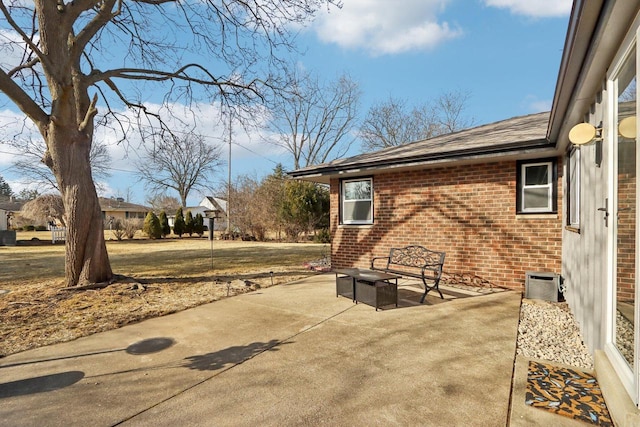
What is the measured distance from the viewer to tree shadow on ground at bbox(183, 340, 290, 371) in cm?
322

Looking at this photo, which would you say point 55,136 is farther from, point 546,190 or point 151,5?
point 546,190

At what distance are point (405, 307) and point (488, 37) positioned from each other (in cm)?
1222

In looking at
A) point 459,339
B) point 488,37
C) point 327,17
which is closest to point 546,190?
point 459,339

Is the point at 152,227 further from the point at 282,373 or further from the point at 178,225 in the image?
the point at 282,373

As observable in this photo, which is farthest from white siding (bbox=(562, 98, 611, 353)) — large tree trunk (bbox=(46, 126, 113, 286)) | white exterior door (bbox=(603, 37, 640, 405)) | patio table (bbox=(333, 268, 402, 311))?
large tree trunk (bbox=(46, 126, 113, 286))

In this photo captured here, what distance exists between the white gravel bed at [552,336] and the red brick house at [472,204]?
4.72 ft

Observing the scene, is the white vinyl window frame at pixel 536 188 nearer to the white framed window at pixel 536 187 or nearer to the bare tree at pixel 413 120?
the white framed window at pixel 536 187

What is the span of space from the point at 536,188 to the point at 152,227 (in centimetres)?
2658

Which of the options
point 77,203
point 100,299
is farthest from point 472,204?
point 77,203

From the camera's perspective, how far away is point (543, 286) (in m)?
5.85

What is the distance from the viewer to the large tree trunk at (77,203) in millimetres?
6508

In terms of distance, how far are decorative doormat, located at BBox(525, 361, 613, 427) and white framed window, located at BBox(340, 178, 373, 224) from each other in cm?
575

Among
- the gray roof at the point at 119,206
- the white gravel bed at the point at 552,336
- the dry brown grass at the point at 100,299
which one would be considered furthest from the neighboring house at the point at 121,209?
the white gravel bed at the point at 552,336

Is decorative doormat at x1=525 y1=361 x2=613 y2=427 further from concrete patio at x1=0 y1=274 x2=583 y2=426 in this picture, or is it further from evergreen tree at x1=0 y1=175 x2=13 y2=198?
evergreen tree at x1=0 y1=175 x2=13 y2=198
